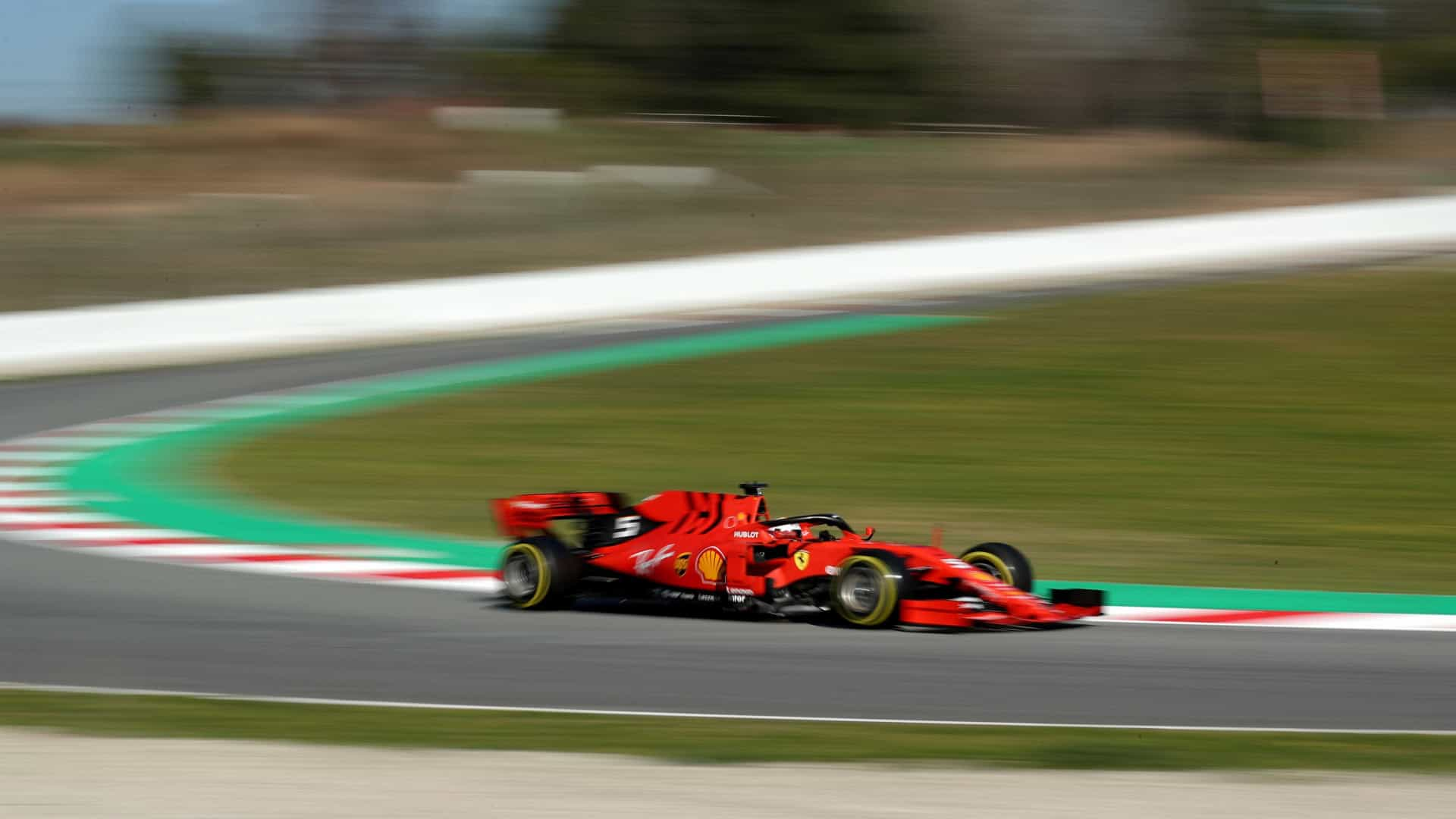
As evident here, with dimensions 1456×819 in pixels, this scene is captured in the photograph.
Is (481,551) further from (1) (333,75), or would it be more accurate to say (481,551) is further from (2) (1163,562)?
(1) (333,75)

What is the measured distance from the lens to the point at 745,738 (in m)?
5.75

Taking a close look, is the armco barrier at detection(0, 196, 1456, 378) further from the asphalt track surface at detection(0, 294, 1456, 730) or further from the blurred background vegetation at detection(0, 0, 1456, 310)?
the asphalt track surface at detection(0, 294, 1456, 730)

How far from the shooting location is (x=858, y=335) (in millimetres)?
19094

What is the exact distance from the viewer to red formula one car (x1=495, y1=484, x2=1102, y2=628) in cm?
739

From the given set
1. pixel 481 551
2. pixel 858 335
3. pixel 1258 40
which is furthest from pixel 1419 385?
pixel 1258 40

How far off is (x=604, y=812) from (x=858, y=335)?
1447cm

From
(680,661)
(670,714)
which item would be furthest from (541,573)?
(670,714)

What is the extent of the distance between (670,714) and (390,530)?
5.00 m

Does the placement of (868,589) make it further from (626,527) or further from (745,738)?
(745,738)

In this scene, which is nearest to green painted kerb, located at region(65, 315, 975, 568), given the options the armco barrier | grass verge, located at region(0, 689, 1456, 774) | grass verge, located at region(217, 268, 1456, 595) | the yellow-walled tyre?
grass verge, located at region(217, 268, 1456, 595)

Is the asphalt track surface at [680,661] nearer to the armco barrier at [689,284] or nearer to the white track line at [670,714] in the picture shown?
the white track line at [670,714]

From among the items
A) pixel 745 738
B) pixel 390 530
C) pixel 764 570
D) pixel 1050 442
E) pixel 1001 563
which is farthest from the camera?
pixel 1050 442

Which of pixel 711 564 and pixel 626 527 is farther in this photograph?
pixel 626 527

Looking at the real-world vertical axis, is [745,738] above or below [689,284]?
below
